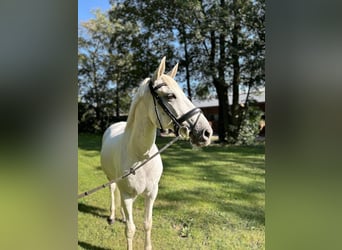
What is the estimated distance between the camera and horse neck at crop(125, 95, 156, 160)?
149 cm

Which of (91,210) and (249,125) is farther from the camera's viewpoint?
(249,125)

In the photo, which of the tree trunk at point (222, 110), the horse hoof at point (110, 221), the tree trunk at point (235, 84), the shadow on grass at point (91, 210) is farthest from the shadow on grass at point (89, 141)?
the tree trunk at point (235, 84)

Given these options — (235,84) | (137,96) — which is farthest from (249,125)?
(137,96)

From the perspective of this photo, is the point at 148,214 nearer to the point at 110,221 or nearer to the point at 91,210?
the point at 110,221

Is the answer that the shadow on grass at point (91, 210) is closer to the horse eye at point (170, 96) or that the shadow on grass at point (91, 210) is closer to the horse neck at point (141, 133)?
the horse neck at point (141, 133)

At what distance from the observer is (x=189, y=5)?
2.82 metres

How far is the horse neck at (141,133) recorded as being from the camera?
4.89ft

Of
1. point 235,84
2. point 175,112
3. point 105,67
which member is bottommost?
point 175,112

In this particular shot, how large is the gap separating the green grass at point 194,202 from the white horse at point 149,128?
374mm

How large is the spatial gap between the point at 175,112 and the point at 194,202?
160 cm

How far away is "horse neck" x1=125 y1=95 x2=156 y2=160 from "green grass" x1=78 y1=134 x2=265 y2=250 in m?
0.40

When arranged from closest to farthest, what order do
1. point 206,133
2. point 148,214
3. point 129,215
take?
point 206,133 < point 129,215 < point 148,214

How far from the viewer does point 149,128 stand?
1.49m
